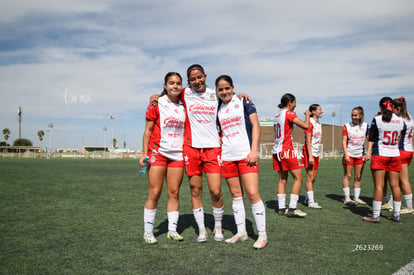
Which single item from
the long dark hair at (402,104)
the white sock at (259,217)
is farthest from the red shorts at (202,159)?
the long dark hair at (402,104)

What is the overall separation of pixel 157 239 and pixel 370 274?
2.68 m

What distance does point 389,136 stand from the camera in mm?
5512

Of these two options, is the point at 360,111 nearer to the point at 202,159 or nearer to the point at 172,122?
the point at 202,159

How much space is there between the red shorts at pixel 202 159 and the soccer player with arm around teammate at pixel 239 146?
0.33ft

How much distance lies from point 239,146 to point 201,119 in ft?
2.05

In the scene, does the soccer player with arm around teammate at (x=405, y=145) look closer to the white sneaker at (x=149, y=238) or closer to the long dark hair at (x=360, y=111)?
the long dark hair at (x=360, y=111)

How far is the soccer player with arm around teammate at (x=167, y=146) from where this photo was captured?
4.39 meters

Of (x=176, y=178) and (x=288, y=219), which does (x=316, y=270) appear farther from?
(x=288, y=219)

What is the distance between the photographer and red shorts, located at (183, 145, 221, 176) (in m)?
4.31

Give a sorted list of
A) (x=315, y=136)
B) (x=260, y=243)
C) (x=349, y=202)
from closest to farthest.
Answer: (x=260, y=243) → (x=349, y=202) → (x=315, y=136)

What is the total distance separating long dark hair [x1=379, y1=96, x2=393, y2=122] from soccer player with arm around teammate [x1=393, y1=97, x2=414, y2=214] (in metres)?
0.22

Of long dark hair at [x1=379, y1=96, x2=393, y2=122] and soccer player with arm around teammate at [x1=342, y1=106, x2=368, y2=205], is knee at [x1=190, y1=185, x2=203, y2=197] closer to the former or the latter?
long dark hair at [x1=379, y1=96, x2=393, y2=122]

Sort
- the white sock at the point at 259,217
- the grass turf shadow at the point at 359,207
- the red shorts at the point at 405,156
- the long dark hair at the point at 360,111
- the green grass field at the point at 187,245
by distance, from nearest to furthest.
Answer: the green grass field at the point at 187,245 < the white sock at the point at 259,217 < the red shorts at the point at 405,156 < the grass turf shadow at the point at 359,207 < the long dark hair at the point at 360,111

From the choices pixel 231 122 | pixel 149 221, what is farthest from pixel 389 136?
pixel 149 221
